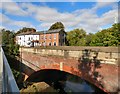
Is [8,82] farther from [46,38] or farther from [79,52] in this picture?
[46,38]

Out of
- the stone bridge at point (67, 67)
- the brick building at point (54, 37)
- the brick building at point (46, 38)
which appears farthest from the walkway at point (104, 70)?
the brick building at point (46, 38)

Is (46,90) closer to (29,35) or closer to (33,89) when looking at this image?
(33,89)

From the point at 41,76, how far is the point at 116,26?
941 cm

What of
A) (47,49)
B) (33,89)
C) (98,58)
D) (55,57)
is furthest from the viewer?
(33,89)

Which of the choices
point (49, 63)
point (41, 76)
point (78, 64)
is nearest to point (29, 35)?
point (41, 76)

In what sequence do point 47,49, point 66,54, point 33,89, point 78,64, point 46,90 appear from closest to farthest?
point 78,64, point 66,54, point 47,49, point 33,89, point 46,90

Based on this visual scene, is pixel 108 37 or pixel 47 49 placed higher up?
pixel 108 37

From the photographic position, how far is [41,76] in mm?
17500

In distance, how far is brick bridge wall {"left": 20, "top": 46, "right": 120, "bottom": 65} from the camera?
270 inches

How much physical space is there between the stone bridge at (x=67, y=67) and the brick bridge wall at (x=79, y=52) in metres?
0.17

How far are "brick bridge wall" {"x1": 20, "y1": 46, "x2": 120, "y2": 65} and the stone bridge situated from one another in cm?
17

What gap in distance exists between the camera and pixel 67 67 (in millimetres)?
9602

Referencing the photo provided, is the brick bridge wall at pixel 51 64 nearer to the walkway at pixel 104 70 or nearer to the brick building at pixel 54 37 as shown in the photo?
the walkway at pixel 104 70

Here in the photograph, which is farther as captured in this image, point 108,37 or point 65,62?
point 108,37
